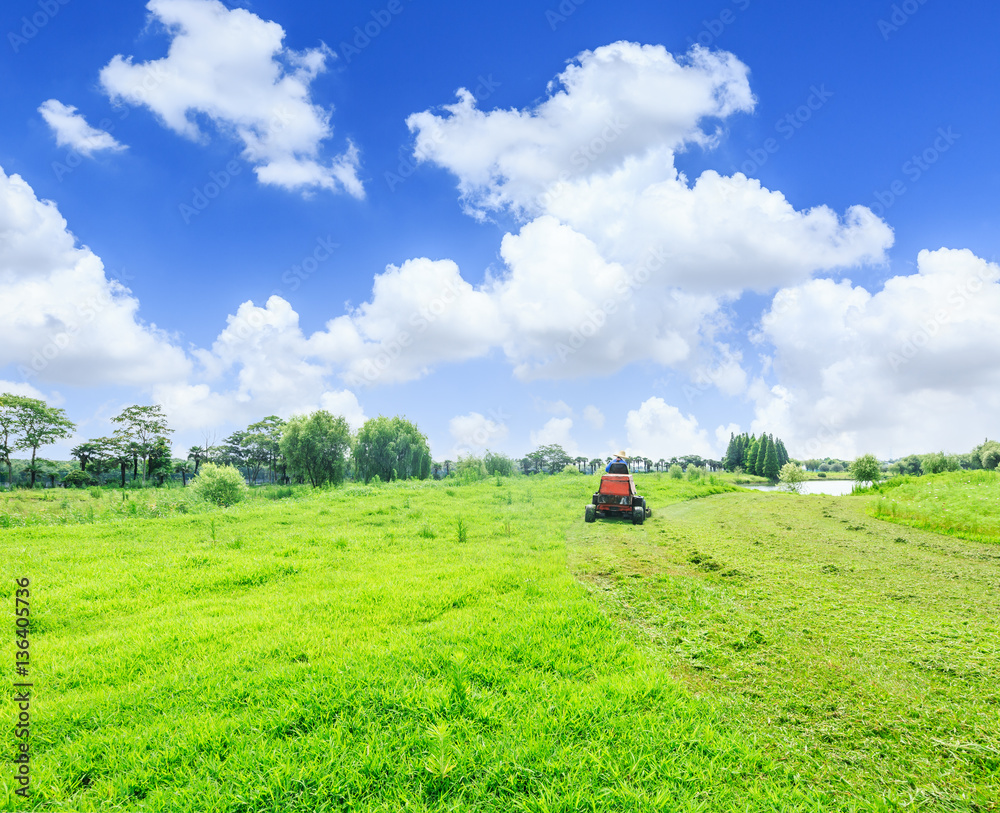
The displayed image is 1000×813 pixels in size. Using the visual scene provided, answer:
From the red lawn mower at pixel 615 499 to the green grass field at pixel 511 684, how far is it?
21.2 feet

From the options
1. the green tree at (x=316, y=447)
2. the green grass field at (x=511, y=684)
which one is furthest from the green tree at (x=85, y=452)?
the green grass field at (x=511, y=684)

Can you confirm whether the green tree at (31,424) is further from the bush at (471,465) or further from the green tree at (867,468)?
the green tree at (867,468)

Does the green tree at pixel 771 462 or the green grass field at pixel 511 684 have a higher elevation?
the green grass field at pixel 511 684

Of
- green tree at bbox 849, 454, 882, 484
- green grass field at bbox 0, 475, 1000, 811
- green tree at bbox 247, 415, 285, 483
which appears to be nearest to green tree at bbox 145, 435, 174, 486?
green tree at bbox 247, 415, 285, 483

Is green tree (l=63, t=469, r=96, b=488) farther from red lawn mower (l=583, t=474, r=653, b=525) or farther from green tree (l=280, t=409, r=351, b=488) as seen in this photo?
red lawn mower (l=583, t=474, r=653, b=525)

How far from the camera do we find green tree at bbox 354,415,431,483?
177 ft

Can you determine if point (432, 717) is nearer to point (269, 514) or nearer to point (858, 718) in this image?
point (858, 718)

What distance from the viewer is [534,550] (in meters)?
11.5

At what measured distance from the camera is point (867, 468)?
3853 centimetres

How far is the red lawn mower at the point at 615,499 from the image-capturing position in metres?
16.7

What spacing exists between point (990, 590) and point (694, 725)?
25.1 ft

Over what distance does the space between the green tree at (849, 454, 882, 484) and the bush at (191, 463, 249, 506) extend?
4673 cm

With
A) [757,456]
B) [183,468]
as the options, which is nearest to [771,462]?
[757,456]

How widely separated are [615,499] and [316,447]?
125 ft
